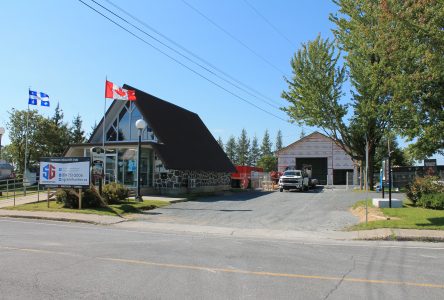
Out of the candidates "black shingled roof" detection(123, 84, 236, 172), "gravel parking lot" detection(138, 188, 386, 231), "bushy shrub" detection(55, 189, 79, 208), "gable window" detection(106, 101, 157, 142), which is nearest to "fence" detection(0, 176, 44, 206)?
"bushy shrub" detection(55, 189, 79, 208)

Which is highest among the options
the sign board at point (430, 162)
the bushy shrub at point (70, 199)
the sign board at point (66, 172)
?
the sign board at point (430, 162)

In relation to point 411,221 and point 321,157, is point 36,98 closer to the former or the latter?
point 411,221

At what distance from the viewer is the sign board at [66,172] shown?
21.3 m

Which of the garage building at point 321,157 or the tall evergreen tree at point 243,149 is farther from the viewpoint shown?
the tall evergreen tree at point 243,149

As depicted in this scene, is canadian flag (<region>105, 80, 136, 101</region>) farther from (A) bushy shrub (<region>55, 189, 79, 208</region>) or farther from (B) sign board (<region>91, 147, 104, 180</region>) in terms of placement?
(A) bushy shrub (<region>55, 189, 79, 208</region>)

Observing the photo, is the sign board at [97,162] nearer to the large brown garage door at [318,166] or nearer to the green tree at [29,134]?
the green tree at [29,134]

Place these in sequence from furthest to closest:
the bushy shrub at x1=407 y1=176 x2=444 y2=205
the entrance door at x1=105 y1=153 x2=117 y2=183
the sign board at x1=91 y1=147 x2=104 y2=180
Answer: the entrance door at x1=105 y1=153 x2=117 y2=183, the sign board at x1=91 y1=147 x2=104 y2=180, the bushy shrub at x1=407 y1=176 x2=444 y2=205

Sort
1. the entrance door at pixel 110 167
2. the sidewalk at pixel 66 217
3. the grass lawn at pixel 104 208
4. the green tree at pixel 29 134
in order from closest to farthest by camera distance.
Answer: the sidewalk at pixel 66 217, the grass lawn at pixel 104 208, the entrance door at pixel 110 167, the green tree at pixel 29 134

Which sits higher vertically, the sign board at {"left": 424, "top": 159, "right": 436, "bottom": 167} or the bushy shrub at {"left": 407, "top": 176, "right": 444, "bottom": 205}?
the sign board at {"left": 424, "top": 159, "right": 436, "bottom": 167}

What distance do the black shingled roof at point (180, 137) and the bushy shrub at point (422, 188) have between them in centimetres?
1480

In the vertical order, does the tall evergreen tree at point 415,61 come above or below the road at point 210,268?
above

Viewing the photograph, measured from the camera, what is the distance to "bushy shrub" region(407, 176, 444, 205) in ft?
73.8

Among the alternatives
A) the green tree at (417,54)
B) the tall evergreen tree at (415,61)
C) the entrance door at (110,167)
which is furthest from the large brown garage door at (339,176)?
the entrance door at (110,167)

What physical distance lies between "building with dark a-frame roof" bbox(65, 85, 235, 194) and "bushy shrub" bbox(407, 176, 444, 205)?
14.8 meters
